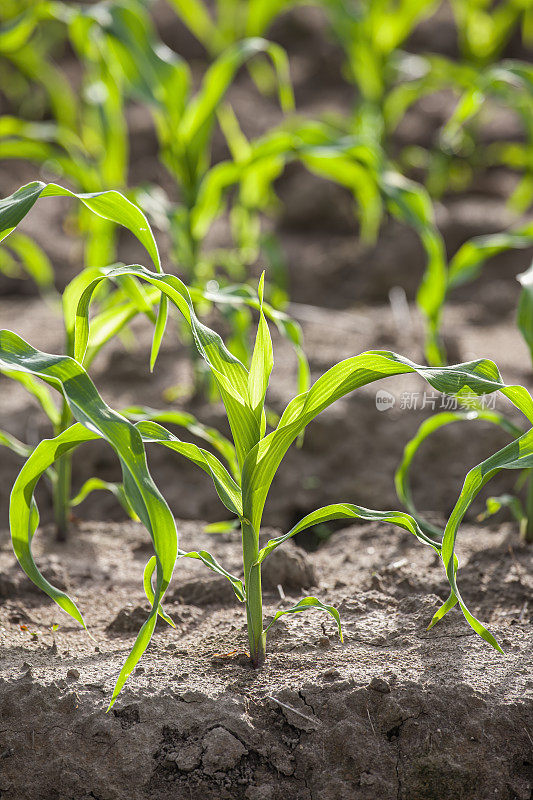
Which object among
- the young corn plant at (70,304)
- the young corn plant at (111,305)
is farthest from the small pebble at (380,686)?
the young corn plant at (70,304)

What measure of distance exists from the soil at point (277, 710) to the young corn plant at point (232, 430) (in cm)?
7

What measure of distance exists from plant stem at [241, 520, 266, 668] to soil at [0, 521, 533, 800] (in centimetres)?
2

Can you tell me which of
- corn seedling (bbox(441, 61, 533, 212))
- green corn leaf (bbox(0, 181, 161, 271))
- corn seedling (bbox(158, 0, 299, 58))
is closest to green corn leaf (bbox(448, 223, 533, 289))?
corn seedling (bbox(441, 61, 533, 212))

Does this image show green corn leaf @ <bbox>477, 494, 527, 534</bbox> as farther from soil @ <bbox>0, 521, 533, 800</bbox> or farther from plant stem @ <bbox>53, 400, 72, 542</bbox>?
plant stem @ <bbox>53, 400, 72, 542</bbox>

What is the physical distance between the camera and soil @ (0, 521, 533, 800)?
0.85 m

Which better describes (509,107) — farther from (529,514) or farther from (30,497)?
(30,497)

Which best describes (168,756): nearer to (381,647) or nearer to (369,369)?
(381,647)

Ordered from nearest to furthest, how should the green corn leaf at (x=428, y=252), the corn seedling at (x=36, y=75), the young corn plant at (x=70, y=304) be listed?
the young corn plant at (x=70, y=304)
the green corn leaf at (x=428, y=252)
the corn seedling at (x=36, y=75)

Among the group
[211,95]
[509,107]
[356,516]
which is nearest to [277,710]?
[356,516]

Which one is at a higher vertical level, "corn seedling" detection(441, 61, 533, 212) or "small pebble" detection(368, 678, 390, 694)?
"corn seedling" detection(441, 61, 533, 212)

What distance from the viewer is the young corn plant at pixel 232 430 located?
0.77m

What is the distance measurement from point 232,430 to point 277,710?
12.6 inches

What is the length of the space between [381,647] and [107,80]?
1.39 m

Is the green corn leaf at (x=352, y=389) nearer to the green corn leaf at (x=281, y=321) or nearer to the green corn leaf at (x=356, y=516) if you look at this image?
the green corn leaf at (x=356, y=516)
